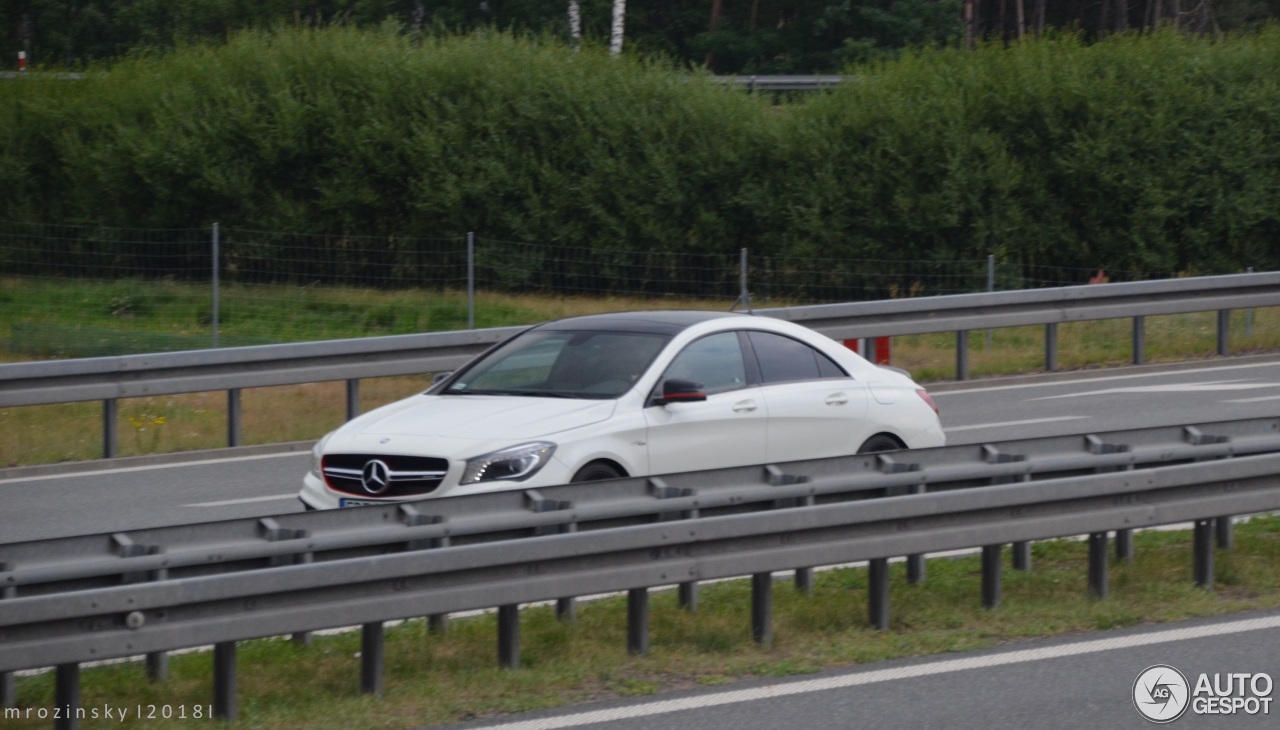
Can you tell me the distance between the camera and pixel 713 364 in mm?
10070

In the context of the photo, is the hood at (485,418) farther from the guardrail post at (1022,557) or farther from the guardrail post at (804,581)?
the guardrail post at (1022,557)

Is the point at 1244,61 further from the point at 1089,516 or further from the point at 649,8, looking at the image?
the point at 649,8

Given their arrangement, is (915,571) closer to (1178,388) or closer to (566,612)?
(566,612)

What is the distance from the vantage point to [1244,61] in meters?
24.4

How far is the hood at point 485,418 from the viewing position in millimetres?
8883

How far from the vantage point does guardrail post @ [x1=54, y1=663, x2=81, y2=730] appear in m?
6.14

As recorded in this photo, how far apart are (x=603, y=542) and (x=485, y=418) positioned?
7.34 ft

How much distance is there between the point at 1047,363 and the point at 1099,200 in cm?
693

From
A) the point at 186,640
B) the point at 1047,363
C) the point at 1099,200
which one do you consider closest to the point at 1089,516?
the point at 186,640

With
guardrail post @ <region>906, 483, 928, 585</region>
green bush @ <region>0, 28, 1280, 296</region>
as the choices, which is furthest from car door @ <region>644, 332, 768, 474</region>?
green bush @ <region>0, 28, 1280, 296</region>

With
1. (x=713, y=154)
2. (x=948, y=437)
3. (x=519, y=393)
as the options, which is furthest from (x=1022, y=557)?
(x=713, y=154)

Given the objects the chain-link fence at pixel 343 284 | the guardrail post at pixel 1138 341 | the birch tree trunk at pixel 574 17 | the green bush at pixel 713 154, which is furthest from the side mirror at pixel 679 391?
the birch tree trunk at pixel 574 17

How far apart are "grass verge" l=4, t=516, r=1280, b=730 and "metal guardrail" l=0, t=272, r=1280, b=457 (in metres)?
6.00

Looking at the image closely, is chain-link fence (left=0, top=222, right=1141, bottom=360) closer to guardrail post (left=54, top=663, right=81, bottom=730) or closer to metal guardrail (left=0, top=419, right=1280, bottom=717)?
metal guardrail (left=0, top=419, right=1280, bottom=717)
